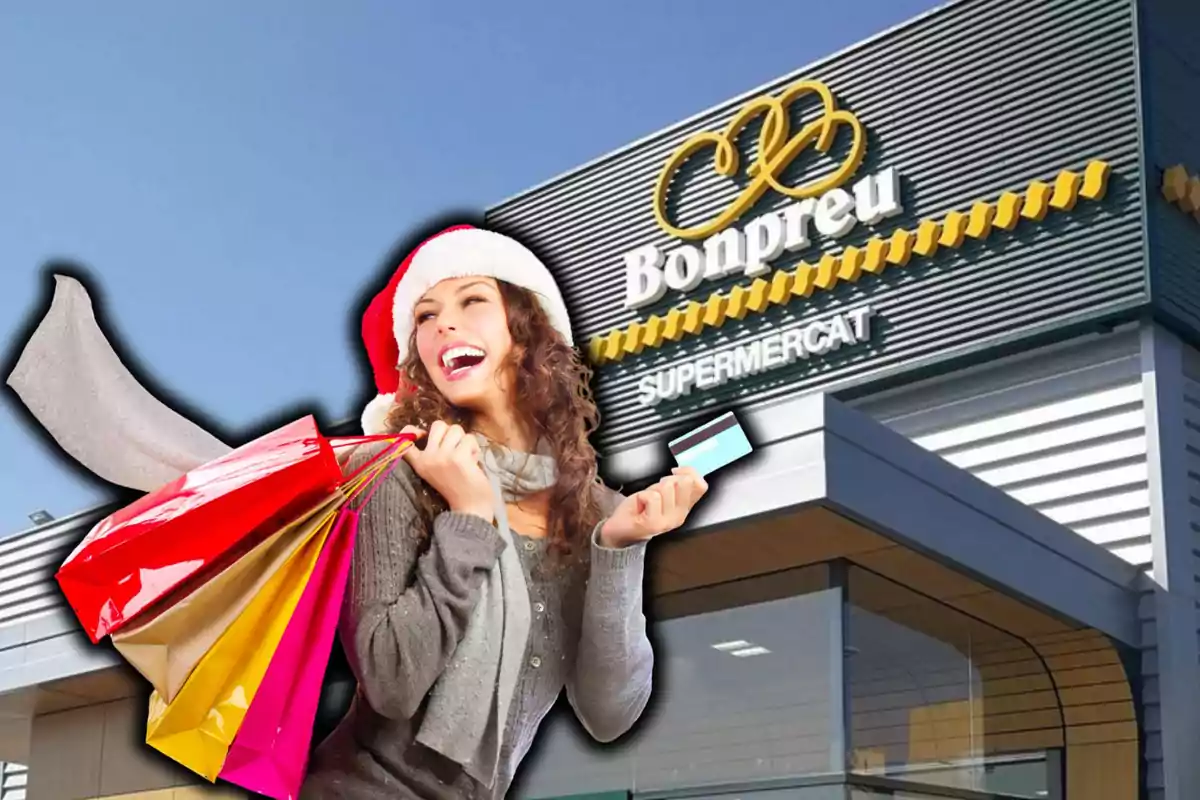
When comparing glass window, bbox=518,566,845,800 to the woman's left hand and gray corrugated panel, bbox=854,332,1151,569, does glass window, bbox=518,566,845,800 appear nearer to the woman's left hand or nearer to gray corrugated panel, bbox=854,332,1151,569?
gray corrugated panel, bbox=854,332,1151,569

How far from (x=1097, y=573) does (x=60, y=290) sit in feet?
27.6

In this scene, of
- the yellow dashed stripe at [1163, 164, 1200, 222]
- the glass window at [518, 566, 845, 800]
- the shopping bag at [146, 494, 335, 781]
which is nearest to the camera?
the shopping bag at [146, 494, 335, 781]

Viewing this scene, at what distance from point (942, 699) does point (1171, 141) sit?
4.76 m

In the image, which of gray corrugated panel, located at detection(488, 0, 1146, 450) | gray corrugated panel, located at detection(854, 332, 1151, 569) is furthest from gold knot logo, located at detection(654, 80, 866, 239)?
gray corrugated panel, located at detection(854, 332, 1151, 569)

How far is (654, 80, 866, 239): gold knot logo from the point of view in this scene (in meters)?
13.2

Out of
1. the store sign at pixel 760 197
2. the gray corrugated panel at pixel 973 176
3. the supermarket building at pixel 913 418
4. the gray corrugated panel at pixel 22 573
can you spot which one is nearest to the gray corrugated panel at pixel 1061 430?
the supermarket building at pixel 913 418

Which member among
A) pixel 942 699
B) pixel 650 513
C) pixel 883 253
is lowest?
pixel 650 513

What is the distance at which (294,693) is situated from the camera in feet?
9.05

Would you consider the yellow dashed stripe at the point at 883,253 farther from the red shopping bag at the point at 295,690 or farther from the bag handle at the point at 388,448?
the red shopping bag at the point at 295,690

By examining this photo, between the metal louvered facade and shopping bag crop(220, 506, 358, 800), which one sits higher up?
the metal louvered facade

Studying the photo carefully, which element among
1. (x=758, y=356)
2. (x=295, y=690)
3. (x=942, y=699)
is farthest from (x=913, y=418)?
(x=295, y=690)

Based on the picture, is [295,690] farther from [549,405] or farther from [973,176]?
[973,176]

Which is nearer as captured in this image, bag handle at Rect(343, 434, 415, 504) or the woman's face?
bag handle at Rect(343, 434, 415, 504)

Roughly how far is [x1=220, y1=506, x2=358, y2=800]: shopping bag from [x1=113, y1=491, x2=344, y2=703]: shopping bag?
0.07 m
